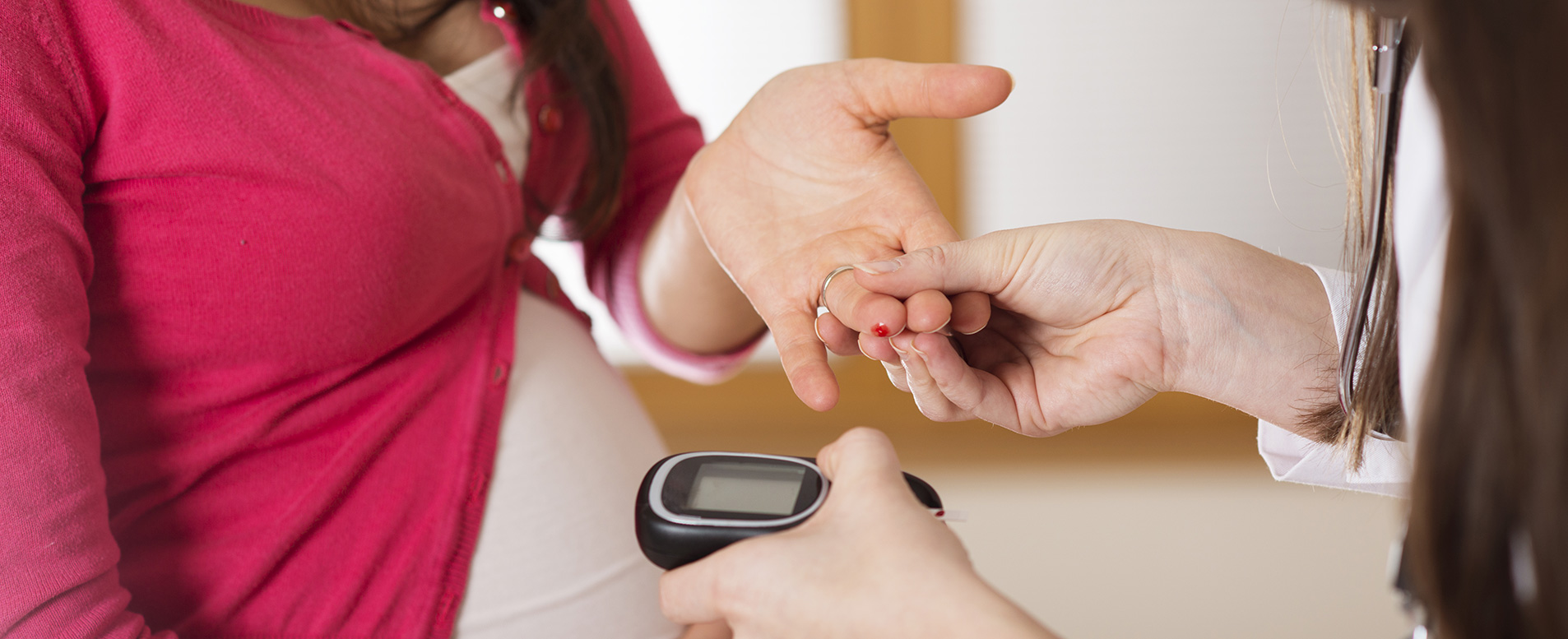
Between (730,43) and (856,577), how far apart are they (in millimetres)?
1344

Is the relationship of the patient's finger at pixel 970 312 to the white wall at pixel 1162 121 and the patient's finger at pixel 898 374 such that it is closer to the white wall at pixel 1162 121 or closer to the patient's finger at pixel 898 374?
the patient's finger at pixel 898 374

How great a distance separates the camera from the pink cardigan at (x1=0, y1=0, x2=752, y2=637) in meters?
0.48

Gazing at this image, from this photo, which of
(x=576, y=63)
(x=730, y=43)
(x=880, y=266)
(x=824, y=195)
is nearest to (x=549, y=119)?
(x=576, y=63)

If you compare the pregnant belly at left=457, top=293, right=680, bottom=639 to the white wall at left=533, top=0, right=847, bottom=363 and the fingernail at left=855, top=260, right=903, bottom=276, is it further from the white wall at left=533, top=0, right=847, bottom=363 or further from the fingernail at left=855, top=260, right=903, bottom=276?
the white wall at left=533, top=0, right=847, bottom=363

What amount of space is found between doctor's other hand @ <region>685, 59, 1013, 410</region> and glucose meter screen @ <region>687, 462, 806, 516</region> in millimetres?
72

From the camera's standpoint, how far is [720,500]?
542 mm

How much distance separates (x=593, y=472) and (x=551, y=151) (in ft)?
1.08

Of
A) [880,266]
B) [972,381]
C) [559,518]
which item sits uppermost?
[880,266]

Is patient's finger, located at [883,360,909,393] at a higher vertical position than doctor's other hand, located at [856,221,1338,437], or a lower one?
lower

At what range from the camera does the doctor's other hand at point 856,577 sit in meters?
0.42

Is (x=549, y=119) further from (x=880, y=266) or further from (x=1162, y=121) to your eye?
(x=1162, y=121)

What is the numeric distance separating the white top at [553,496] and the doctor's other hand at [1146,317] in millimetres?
273

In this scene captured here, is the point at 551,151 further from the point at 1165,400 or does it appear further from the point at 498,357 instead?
the point at 1165,400

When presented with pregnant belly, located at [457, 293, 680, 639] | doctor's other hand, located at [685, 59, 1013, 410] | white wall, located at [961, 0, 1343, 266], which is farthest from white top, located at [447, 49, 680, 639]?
white wall, located at [961, 0, 1343, 266]
